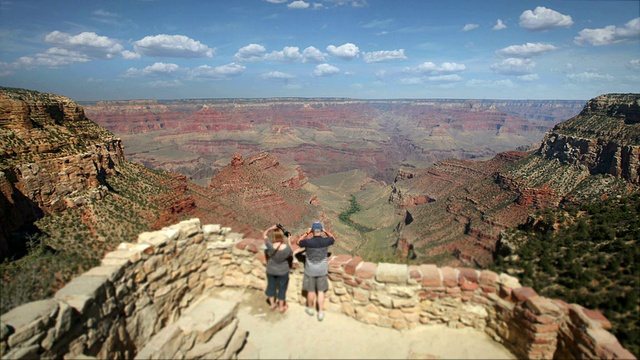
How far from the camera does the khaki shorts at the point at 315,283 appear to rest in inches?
363

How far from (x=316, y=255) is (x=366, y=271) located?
1424 mm

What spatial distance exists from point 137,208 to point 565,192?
5650cm

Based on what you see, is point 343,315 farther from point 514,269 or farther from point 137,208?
point 137,208

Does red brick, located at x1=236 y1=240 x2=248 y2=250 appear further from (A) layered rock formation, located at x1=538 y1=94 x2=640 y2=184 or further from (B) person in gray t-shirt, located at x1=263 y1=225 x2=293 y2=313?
(A) layered rock formation, located at x1=538 y1=94 x2=640 y2=184

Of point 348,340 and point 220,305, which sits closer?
point 348,340

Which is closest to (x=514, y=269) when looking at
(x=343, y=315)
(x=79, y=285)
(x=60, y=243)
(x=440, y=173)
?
(x=343, y=315)

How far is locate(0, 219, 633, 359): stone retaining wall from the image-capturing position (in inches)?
257

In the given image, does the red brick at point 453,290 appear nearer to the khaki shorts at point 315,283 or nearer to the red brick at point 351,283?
the red brick at point 351,283

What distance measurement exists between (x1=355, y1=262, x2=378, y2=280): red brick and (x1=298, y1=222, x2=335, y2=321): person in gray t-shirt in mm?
910

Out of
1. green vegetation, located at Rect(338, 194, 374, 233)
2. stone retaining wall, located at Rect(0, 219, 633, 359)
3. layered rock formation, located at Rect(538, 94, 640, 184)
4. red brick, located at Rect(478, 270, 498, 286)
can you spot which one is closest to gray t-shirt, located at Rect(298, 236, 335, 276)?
stone retaining wall, located at Rect(0, 219, 633, 359)

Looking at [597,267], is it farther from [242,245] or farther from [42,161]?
[42,161]

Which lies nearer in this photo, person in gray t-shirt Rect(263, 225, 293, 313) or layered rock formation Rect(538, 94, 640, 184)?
person in gray t-shirt Rect(263, 225, 293, 313)

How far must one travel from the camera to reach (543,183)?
53562mm

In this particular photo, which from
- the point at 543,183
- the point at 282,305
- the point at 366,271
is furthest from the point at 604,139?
the point at 282,305
